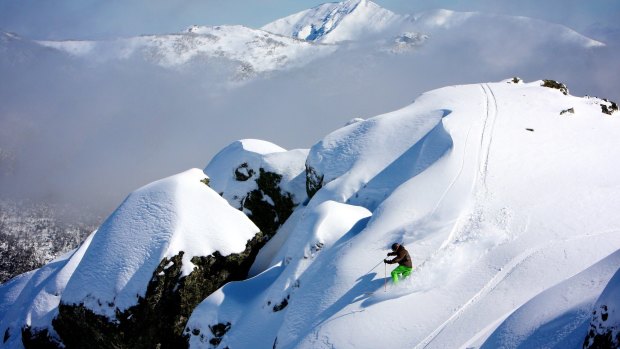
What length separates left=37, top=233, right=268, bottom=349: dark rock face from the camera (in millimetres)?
26594

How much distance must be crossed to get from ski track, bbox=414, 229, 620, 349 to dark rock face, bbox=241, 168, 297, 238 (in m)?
22.9

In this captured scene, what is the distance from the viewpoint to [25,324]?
32812 mm

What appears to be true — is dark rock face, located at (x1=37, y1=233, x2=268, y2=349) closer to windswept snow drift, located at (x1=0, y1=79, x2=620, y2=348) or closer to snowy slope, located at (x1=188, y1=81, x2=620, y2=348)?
windswept snow drift, located at (x1=0, y1=79, x2=620, y2=348)

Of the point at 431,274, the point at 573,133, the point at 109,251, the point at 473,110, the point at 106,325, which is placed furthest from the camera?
the point at 473,110

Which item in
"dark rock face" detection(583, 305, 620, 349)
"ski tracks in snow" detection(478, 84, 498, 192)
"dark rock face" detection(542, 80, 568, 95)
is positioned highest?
"dark rock face" detection(542, 80, 568, 95)

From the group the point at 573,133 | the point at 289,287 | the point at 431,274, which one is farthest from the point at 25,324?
the point at 573,133

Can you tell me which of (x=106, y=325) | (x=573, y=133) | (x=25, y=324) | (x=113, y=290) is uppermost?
(x=573, y=133)

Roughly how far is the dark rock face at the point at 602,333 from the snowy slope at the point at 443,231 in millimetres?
2006

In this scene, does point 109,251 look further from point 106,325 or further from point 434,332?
point 434,332

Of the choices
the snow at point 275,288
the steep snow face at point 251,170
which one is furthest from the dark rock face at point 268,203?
the snow at point 275,288

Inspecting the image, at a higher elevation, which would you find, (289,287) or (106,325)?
(289,287)

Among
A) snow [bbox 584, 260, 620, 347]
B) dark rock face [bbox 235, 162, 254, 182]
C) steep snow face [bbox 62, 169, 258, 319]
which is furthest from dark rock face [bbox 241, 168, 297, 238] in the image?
snow [bbox 584, 260, 620, 347]

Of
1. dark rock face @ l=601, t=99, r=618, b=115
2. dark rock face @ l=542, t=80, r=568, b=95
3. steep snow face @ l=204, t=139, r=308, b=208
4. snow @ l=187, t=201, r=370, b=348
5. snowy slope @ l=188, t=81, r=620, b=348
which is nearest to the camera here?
snowy slope @ l=188, t=81, r=620, b=348

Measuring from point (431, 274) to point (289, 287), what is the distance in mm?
7706
